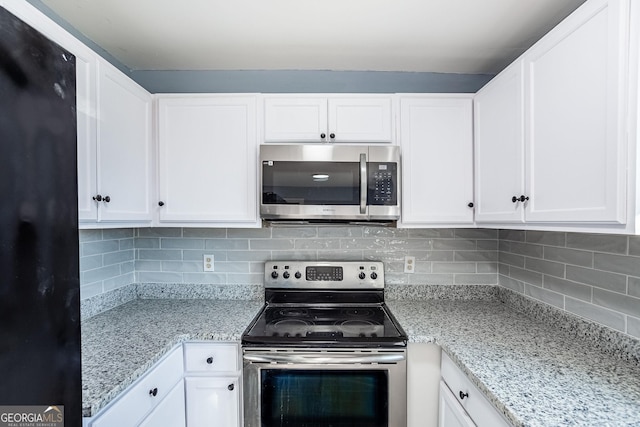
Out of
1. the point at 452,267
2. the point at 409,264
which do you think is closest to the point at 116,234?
the point at 409,264

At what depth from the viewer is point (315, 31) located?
1.55 m

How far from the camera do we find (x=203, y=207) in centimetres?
175

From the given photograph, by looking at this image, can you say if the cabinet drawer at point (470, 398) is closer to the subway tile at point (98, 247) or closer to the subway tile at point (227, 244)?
the subway tile at point (227, 244)

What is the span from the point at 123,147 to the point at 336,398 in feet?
5.12

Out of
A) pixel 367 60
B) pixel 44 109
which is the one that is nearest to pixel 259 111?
pixel 367 60

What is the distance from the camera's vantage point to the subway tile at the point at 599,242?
1190 mm

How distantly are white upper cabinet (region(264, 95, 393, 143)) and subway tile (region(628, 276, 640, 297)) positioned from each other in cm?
117

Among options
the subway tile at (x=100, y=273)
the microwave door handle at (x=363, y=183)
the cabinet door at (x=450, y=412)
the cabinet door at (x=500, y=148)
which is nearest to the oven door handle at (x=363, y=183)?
the microwave door handle at (x=363, y=183)

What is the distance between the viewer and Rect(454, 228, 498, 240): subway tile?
6.62 feet

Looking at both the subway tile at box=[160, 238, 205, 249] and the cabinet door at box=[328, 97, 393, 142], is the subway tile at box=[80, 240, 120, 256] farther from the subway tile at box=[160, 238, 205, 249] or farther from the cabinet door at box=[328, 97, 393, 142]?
the cabinet door at box=[328, 97, 393, 142]

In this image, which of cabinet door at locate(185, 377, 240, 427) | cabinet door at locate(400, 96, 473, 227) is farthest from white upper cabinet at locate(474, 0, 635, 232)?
cabinet door at locate(185, 377, 240, 427)

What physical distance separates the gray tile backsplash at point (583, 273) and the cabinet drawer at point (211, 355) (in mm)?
1594

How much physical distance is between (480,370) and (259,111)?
5.20 feet

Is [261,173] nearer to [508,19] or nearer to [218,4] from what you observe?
[218,4]
